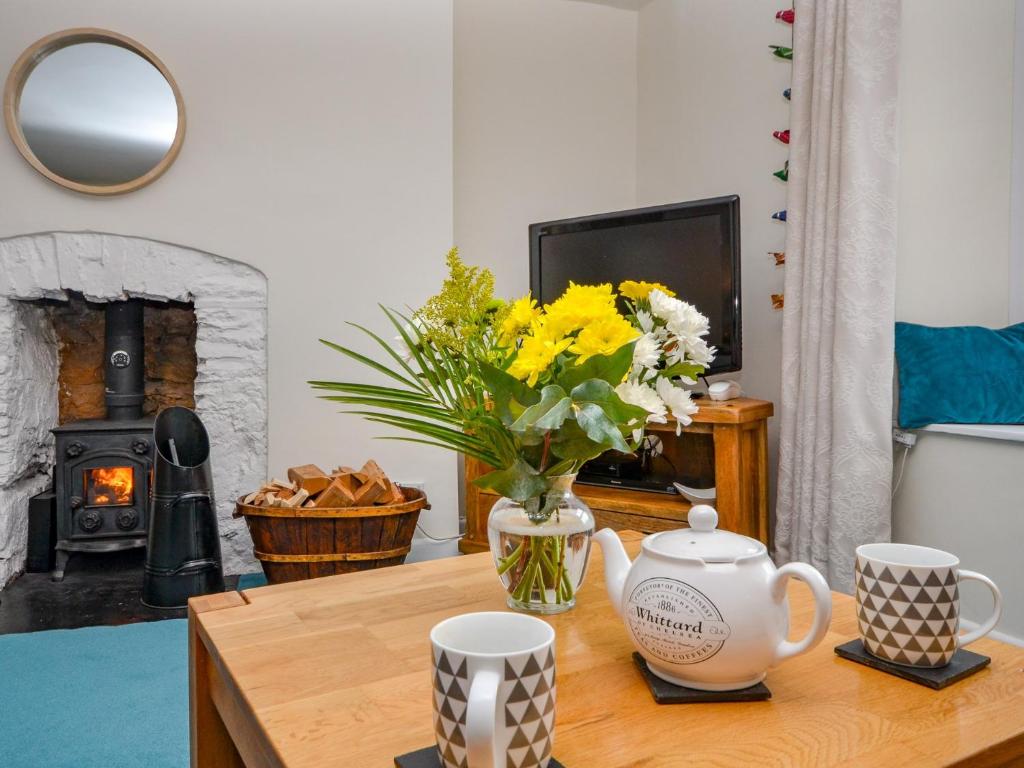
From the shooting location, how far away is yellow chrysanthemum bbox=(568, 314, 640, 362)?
888 millimetres

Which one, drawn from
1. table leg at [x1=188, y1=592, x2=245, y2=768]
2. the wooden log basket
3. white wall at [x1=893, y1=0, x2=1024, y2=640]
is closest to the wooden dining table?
table leg at [x1=188, y1=592, x2=245, y2=768]

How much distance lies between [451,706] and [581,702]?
223mm

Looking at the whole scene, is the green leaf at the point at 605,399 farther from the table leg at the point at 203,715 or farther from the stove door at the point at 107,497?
the stove door at the point at 107,497

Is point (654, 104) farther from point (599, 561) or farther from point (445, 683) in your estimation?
point (445, 683)

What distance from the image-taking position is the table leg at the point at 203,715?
1059 mm

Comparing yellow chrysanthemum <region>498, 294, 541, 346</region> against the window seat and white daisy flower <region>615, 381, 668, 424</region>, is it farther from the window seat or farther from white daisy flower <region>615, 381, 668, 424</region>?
the window seat

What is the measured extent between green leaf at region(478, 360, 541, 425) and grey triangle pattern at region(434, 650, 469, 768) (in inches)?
14.0

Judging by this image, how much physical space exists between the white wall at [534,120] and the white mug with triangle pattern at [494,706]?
3.25m

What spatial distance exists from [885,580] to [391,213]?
2713 millimetres

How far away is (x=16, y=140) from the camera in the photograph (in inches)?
107

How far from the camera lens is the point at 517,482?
94 cm

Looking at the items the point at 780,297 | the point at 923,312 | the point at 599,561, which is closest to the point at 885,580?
the point at 599,561

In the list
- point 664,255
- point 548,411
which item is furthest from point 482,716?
point 664,255

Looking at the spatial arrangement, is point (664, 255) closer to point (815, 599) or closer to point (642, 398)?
point (642, 398)
